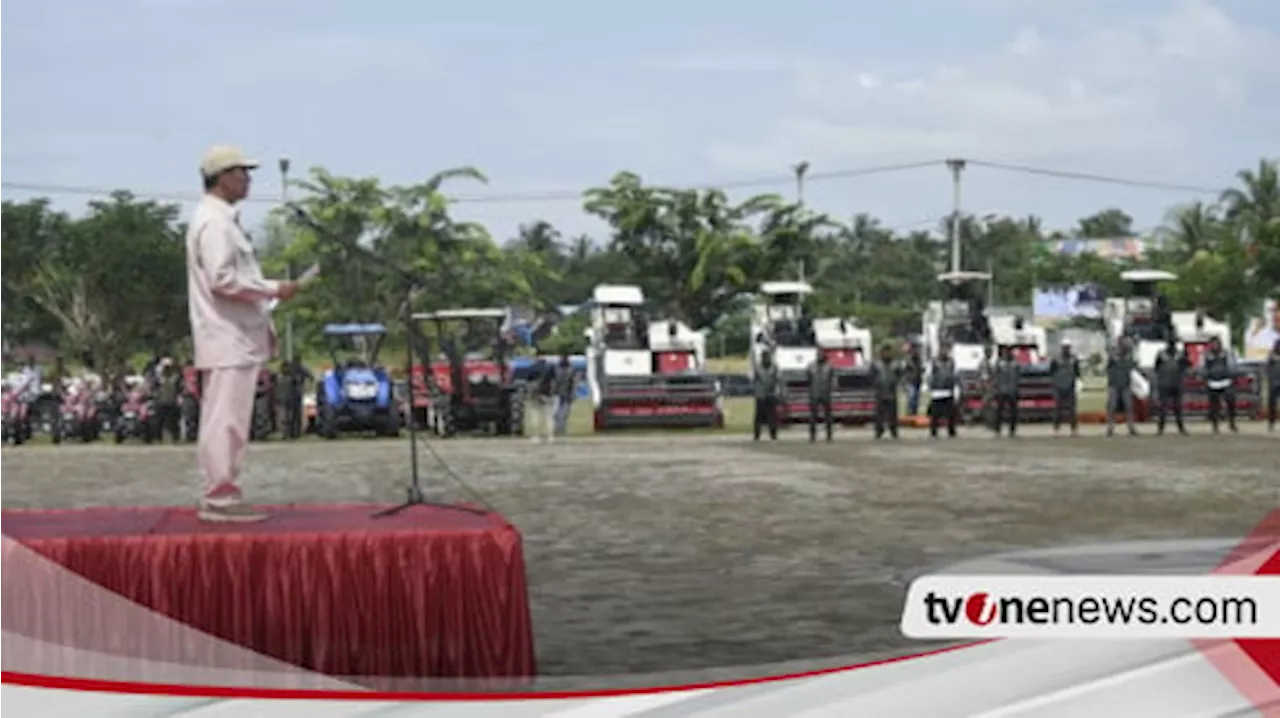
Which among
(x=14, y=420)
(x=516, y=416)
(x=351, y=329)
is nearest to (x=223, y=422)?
(x=351, y=329)

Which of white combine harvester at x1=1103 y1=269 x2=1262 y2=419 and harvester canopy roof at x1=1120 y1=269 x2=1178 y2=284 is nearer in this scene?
harvester canopy roof at x1=1120 y1=269 x2=1178 y2=284

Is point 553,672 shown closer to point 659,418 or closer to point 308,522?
point 308,522

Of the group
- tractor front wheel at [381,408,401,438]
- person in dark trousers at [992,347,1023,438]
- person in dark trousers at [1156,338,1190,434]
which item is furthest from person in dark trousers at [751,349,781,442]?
tractor front wheel at [381,408,401,438]

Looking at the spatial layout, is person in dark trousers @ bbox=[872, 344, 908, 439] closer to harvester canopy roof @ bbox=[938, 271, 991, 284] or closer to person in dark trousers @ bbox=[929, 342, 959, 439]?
person in dark trousers @ bbox=[929, 342, 959, 439]

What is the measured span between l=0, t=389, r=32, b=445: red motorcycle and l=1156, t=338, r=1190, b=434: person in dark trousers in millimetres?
10584

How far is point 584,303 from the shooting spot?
11.2 feet

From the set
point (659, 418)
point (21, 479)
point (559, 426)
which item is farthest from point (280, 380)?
point (559, 426)

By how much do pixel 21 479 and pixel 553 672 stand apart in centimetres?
292

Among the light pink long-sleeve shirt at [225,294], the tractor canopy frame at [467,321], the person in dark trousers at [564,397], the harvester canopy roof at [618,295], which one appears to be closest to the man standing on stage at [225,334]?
the light pink long-sleeve shirt at [225,294]

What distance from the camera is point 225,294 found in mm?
3355

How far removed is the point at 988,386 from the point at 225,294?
42.7ft

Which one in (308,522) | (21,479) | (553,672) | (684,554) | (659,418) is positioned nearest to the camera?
(553,672)

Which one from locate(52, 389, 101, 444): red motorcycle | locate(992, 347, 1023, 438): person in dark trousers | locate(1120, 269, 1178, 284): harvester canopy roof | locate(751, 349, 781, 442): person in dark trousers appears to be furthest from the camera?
locate(992, 347, 1023, 438): person in dark trousers

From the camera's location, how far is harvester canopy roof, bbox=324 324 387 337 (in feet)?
11.5
